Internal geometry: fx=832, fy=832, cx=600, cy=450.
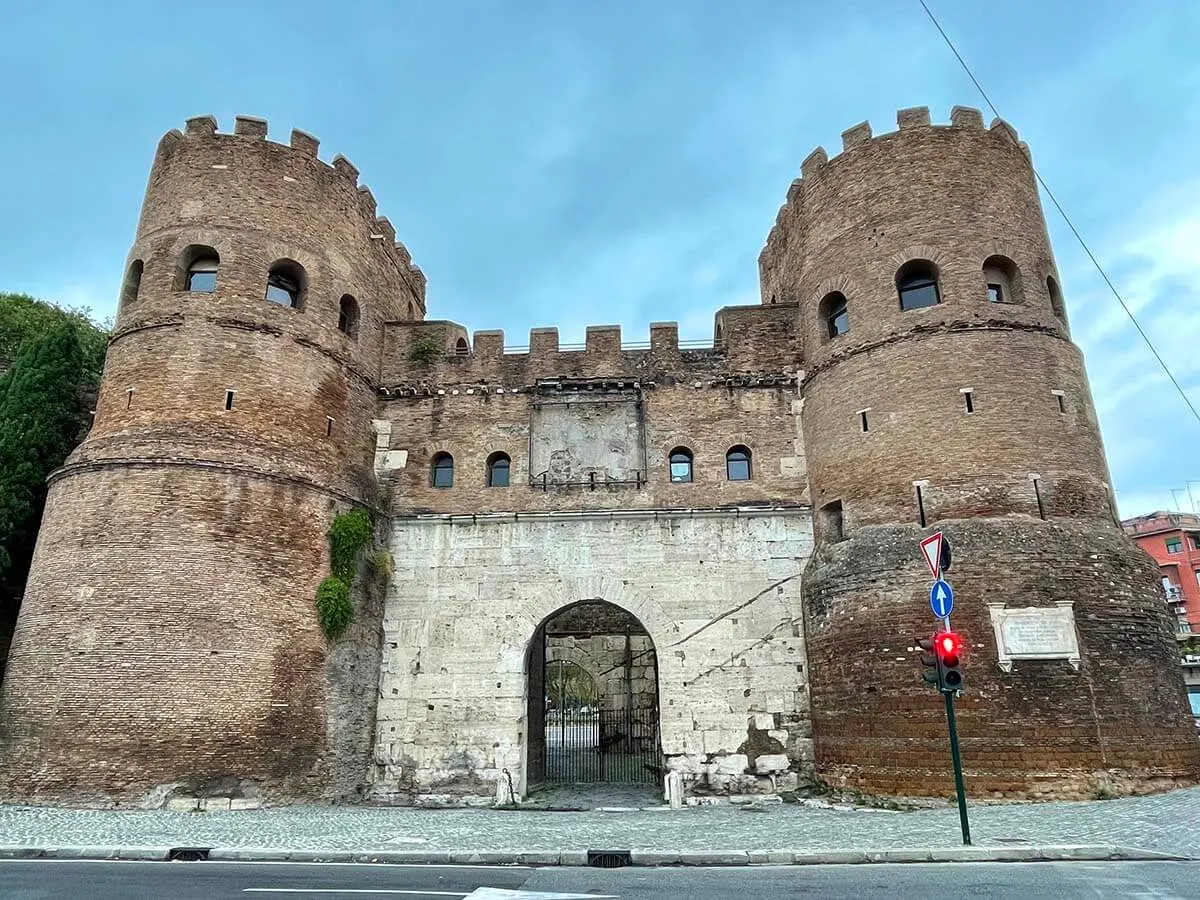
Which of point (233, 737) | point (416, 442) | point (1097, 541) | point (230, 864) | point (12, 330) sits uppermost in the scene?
point (12, 330)

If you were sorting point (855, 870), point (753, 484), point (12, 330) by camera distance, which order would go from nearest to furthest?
1. point (855, 870)
2. point (753, 484)
3. point (12, 330)

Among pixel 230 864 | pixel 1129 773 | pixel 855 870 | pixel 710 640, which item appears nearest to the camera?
pixel 855 870

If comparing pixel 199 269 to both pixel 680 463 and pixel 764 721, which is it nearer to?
pixel 680 463

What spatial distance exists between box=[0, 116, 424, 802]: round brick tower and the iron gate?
22.7 feet

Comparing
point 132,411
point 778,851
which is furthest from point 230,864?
point 132,411

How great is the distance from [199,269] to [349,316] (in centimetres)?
291

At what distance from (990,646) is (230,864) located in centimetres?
1049

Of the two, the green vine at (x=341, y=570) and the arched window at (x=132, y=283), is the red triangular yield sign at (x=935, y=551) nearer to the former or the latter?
the green vine at (x=341, y=570)

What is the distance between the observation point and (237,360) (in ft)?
48.6

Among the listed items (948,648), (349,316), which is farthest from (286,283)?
(948,648)

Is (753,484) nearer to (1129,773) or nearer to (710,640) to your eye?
(710,640)

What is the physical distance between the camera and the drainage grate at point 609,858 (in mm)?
8531

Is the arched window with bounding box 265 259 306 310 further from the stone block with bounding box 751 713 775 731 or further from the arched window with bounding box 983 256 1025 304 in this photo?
the arched window with bounding box 983 256 1025 304

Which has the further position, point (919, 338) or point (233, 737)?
point (919, 338)
